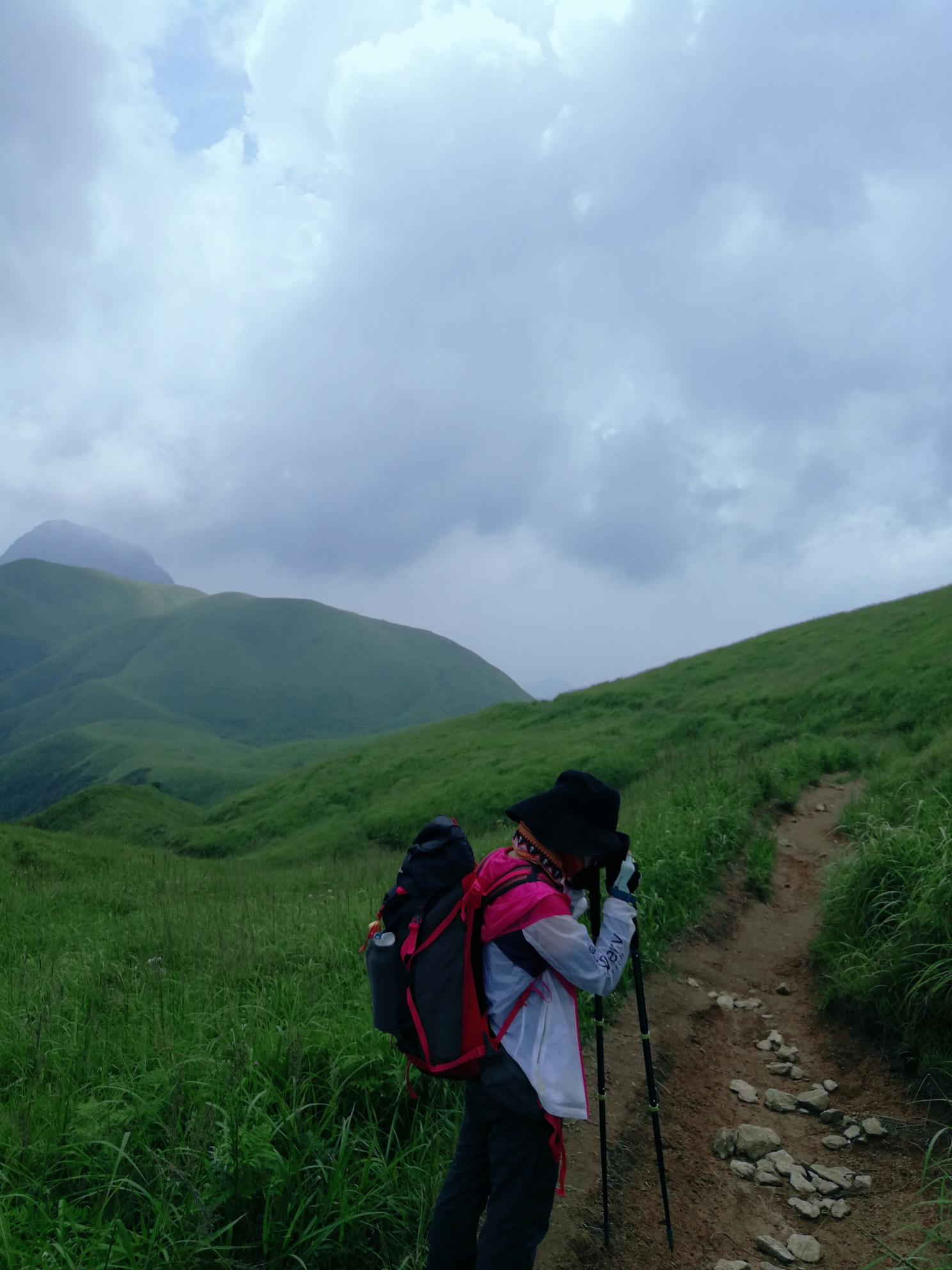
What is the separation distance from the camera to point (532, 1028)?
3459 millimetres

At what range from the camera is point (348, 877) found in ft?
57.2

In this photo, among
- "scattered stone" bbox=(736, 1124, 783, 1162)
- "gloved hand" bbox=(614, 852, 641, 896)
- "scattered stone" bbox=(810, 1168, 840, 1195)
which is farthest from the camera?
"scattered stone" bbox=(736, 1124, 783, 1162)

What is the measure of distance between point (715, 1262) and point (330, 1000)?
3.38 m

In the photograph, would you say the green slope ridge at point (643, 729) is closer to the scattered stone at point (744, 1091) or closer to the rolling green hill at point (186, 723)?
the scattered stone at point (744, 1091)

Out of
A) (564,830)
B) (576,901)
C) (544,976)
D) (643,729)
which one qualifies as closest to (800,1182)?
(576,901)

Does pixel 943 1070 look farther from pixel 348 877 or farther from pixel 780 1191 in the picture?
pixel 348 877

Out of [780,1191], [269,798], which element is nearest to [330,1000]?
[780,1191]

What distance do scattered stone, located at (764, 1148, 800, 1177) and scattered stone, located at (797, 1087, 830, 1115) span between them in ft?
2.06

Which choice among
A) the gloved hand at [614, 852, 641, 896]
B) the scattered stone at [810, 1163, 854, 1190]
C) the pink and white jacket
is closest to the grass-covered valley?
the scattered stone at [810, 1163, 854, 1190]

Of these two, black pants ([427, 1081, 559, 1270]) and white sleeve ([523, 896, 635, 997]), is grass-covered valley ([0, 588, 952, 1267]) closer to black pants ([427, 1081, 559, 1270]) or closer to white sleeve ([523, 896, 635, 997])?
black pants ([427, 1081, 559, 1270])

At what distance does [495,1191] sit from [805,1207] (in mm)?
2419

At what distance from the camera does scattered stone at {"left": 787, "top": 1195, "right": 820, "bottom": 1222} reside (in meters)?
4.48

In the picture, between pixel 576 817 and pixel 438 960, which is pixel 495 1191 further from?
pixel 576 817

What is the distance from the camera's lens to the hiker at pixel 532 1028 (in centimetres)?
338
